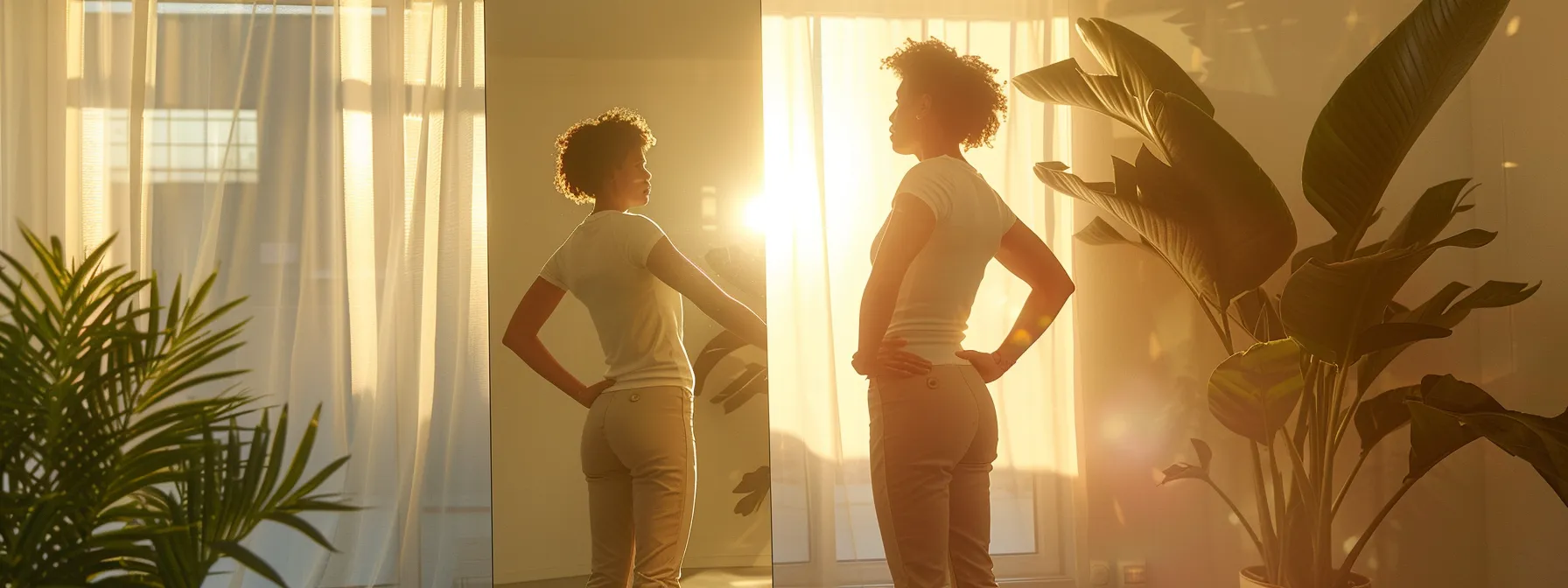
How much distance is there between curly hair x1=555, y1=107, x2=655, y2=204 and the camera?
6.88 ft

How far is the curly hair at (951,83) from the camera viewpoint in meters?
1.95

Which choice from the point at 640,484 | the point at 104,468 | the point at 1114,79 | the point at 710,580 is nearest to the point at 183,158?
the point at 640,484

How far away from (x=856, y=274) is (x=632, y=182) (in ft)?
2.55

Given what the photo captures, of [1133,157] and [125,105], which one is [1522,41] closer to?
[1133,157]

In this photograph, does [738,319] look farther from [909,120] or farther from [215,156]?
[215,156]

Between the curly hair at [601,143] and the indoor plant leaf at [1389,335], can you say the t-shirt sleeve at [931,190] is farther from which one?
the indoor plant leaf at [1389,335]

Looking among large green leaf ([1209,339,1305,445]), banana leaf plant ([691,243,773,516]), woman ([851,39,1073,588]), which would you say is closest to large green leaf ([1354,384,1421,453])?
large green leaf ([1209,339,1305,445])

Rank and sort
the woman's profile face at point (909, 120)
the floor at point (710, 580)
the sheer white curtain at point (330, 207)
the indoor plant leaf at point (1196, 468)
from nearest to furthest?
the woman's profile face at point (909, 120)
the floor at point (710, 580)
the indoor plant leaf at point (1196, 468)
the sheer white curtain at point (330, 207)

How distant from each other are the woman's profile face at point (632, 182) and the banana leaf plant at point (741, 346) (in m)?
0.20

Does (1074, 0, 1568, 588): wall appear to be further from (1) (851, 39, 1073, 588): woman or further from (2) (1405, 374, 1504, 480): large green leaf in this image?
(1) (851, 39, 1073, 588): woman

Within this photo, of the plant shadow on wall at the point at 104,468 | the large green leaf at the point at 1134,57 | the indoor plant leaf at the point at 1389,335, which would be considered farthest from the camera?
the large green leaf at the point at 1134,57

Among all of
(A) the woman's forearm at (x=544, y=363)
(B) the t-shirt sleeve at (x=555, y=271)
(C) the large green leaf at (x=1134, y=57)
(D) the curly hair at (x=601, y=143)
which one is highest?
(C) the large green leaf at (x=1134, y=57)

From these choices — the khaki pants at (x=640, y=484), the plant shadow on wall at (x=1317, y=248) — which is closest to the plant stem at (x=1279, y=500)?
the plant shadow on wall at (x=1317, y=248)

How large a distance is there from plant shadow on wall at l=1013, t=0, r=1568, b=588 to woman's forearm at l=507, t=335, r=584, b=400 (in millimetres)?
1233
